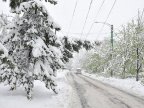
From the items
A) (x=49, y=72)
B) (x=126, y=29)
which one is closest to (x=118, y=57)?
(x=126, y=29)

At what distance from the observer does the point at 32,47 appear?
42.1ft

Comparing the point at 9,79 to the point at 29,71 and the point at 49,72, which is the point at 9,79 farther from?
the point at 49,72

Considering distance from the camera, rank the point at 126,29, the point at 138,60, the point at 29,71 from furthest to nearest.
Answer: the point at 126,29 < the point at 138,60 < the point at 29,71

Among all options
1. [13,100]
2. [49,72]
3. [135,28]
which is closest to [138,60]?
[135,28]

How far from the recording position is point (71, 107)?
12008mm

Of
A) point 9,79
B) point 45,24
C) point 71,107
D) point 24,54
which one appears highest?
point 45,24

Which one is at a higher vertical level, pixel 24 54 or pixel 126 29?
pixel 126 29

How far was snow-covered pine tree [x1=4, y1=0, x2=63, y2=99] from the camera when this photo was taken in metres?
12.7

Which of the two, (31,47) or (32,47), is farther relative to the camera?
(31,47)

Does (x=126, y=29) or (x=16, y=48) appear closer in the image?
(x=16, y=48)

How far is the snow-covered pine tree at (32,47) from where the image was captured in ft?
41.6

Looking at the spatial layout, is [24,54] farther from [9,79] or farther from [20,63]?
[9,79]

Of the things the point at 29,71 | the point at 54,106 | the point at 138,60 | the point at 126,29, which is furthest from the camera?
the point at 126,29

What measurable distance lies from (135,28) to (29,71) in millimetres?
22521
